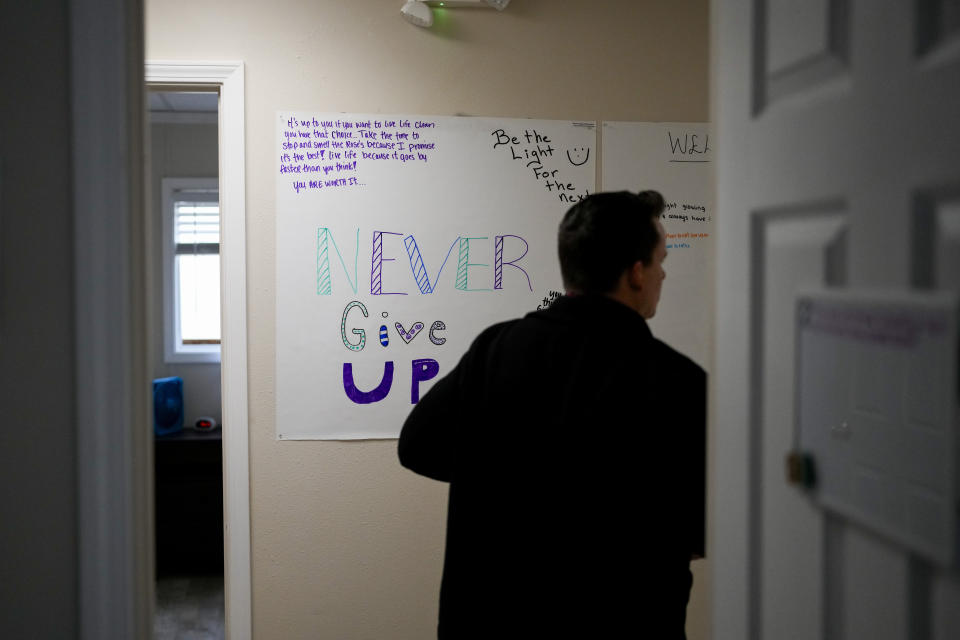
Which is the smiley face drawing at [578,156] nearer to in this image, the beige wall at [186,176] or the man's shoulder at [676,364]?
the man's shoulder at [676,364]

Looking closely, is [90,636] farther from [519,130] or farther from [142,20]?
[519,130]

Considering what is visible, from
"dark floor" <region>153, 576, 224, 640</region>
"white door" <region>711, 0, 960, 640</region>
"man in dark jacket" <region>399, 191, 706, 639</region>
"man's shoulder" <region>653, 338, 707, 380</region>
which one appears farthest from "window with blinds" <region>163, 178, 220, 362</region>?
"white door" <region>711, 0, 960, 640</region>

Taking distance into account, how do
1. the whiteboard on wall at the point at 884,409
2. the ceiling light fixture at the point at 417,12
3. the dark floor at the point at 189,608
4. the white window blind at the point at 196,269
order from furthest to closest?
the white window blind at the point at 196,269 < the dark floor at the point at 189,608 < the ceiling light fixture at the point at 417,12 < the whiteboard on wall at the point at 884,409

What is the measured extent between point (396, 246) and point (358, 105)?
0.47 metres

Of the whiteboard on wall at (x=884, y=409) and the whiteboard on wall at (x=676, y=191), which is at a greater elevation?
the whiteboard on wall at (x=676, y=191)

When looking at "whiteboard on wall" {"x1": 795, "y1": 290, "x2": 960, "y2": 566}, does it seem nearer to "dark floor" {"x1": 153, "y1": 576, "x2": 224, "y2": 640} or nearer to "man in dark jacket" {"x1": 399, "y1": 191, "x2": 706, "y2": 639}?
"man in dark jacket" {"x1": 399, "y1": 191, "x2": 706, "y2": 639}

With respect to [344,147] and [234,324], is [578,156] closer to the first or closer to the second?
[344,147]

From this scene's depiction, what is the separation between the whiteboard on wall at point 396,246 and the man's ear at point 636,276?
1.02 m

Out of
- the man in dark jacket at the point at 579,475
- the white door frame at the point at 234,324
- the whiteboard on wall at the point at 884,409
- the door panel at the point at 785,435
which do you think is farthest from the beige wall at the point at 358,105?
the whiteboard on wall at the point at 884,409

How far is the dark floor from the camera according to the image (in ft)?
11.2

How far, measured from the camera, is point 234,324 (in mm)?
2418

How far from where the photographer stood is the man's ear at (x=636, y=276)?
1505 millimetres

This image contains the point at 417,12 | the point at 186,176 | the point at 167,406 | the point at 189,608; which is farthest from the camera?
the point at 186,176

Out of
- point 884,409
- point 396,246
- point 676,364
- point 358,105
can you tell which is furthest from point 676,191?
point 884,409
